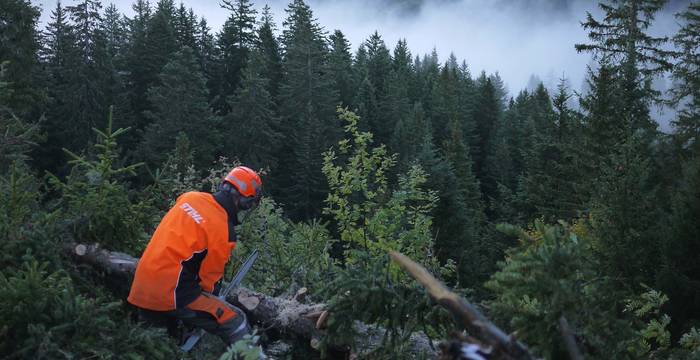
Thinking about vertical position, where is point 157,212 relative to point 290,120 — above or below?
below

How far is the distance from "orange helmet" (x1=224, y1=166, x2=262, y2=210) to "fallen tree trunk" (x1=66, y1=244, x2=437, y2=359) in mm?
1245

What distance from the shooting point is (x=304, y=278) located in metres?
7.47

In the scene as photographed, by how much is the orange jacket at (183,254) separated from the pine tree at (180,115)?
2800cm

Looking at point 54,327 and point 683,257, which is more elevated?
point 54,327

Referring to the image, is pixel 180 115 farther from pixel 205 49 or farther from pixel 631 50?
pixel 631 50

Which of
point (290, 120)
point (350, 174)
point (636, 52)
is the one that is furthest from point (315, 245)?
point (290, 120)

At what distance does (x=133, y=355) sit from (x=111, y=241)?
9.50ft

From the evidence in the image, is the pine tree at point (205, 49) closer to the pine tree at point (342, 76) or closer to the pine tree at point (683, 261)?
the pine tree at point (342, 76)

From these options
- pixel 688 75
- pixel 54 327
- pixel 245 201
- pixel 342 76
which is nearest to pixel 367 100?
pixel 342 76

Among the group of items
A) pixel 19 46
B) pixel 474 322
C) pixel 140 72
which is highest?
pixel 140 72

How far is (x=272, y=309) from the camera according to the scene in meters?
5.95

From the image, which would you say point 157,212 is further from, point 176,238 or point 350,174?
point 350,174

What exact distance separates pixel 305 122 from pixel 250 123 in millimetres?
4717

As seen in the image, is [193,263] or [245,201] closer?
[193,263]
